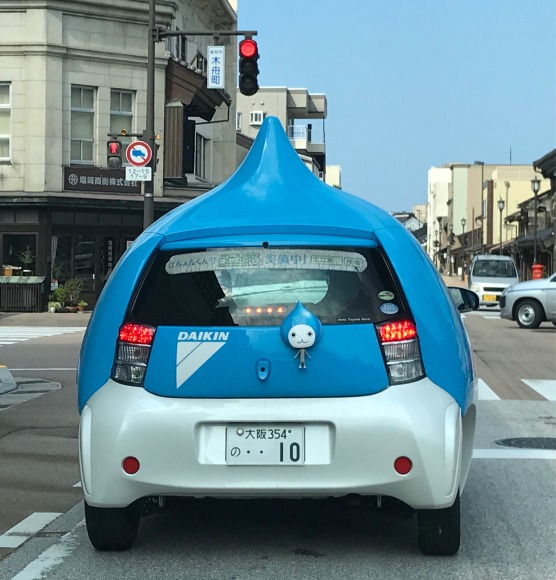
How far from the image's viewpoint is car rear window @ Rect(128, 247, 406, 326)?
14.6 feet

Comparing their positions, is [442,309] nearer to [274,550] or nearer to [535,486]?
[274,550]

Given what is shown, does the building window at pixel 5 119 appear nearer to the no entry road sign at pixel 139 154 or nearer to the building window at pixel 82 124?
the building window at pixel 82 124

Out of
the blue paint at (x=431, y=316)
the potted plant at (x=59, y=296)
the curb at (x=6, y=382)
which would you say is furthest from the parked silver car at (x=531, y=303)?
the blue paint at (x=431, y=316)

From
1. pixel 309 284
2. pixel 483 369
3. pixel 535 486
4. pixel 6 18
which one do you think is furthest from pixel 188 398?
pixel 6 18

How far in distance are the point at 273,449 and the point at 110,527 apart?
96 cm

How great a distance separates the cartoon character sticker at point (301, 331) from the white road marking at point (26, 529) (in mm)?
1815

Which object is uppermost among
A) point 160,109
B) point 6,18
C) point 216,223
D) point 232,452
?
point 6,18

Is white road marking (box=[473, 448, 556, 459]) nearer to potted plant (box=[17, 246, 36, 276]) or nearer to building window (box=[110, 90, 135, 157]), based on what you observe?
potted plant (box=[17, 246, 36, 276])

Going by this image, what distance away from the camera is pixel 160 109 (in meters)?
33.1

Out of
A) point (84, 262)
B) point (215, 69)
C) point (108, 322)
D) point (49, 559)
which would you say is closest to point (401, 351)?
point (108, 322)

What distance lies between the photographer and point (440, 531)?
462 cm

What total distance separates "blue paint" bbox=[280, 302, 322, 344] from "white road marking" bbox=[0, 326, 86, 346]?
53.2 feet

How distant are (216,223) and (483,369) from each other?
35.1 ft

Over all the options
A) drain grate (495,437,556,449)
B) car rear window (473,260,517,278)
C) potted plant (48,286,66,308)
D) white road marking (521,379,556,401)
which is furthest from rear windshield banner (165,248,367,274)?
car rear window (473,260,517,278)
